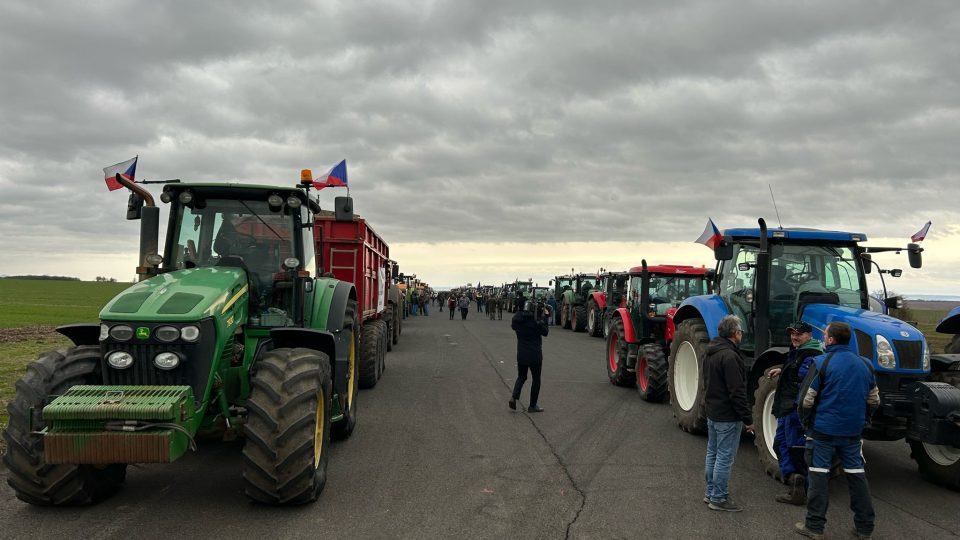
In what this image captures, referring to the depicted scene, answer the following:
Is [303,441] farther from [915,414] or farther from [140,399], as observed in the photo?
[915,414]

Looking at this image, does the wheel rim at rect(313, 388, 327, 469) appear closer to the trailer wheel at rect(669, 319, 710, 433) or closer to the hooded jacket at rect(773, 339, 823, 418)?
the hooded jacket at rect(773, 339, 823, 418)

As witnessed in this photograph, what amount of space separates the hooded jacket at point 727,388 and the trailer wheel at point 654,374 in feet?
16.8

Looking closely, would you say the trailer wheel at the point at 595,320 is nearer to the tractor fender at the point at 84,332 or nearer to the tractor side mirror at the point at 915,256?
the tractor side mirror at the point at 915,256

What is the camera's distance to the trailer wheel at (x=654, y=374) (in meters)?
10.8

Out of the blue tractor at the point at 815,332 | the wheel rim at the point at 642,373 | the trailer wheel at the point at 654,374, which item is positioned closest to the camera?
the blue tractor at the point at 815,332

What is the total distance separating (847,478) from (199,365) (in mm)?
4819

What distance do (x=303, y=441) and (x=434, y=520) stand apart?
1156 mm

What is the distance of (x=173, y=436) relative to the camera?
468cm

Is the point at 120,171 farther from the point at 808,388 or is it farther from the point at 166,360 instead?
the point at 808,388

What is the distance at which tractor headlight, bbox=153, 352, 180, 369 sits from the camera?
5051mm

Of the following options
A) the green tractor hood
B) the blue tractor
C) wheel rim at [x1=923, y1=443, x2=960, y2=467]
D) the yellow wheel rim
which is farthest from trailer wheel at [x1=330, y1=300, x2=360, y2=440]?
wheel rim at [x1=923, y1=443, x2=960, y2=467]

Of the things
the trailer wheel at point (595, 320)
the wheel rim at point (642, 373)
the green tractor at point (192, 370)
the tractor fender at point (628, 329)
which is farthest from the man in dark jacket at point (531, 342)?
the trailer wheel at point (595, 320)

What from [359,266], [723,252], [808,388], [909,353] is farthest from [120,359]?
[359,266]

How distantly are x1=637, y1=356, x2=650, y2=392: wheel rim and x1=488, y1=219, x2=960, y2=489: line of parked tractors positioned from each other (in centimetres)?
2
